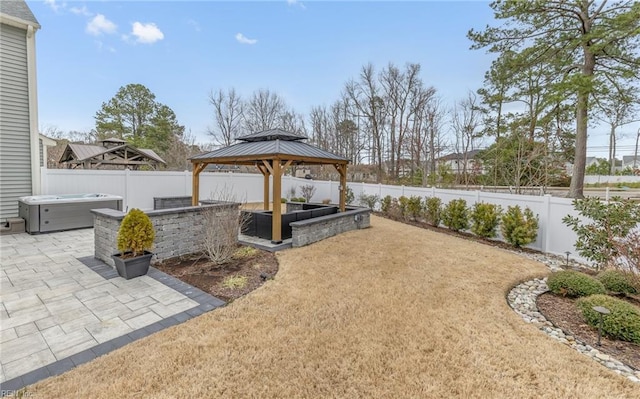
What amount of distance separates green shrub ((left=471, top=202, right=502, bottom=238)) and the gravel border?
207cm

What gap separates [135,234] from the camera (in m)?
4.66

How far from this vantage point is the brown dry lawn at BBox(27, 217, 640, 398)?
231 cm

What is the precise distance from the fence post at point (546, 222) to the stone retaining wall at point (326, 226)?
4695 millimetres

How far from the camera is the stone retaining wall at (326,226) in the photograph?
22.0 ft

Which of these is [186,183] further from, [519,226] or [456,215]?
[519,226]

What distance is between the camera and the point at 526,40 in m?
11.0

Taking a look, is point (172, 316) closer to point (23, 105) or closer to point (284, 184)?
point (23, 105)

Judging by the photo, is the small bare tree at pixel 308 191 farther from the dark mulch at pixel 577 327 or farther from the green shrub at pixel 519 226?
the dark mulch at pixel 577 327

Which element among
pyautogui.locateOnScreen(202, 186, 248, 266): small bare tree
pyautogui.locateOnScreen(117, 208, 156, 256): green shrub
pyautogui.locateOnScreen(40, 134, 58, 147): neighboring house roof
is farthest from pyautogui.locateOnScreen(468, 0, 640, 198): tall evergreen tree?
pyautogui.locateOnScreen(40, 134, 58, 147): neighboring house roof

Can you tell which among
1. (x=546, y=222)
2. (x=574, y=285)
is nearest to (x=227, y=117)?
(x=546, y=222)

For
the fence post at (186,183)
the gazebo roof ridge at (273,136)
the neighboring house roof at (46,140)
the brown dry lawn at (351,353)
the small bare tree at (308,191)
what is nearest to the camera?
the brown dry lawn at (351,353)

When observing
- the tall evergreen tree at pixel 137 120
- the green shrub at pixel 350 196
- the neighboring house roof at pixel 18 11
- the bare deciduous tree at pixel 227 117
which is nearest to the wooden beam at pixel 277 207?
the neighboring house roof at pixel 18 11

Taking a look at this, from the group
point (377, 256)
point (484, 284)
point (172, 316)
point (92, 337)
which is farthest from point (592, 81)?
point (92, 337)

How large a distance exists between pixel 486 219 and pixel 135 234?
8780mm
